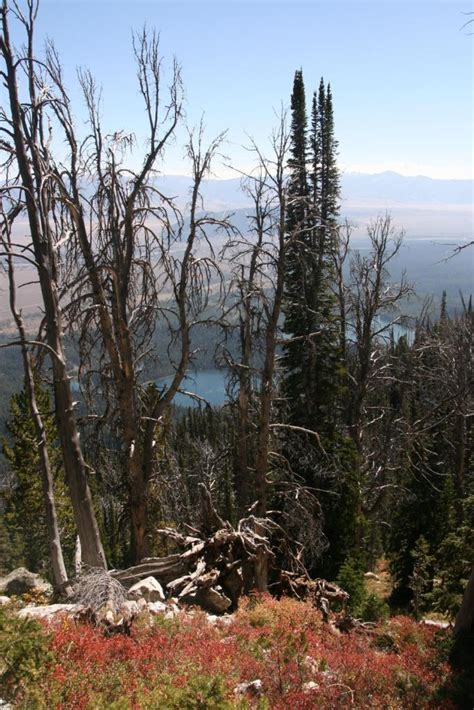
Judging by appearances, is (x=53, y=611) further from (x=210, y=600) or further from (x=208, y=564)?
(x=208, y=564)

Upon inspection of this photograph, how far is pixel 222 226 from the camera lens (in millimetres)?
9391

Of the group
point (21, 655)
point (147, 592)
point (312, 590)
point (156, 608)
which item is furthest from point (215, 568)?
point (21, 655)

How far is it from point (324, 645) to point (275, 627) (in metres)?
0.75

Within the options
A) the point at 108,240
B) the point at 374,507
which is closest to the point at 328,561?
the point at 374,507

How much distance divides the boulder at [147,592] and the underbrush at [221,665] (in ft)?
2.47

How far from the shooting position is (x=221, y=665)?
20.2ft

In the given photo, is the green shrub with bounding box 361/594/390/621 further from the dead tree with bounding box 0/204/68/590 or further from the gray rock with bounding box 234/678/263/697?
the dead tree with bounding box 0/204/68/590

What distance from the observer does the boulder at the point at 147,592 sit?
832cm

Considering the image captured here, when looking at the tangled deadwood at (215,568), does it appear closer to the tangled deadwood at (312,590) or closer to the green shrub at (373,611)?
the tangled deadwood at (312,590)

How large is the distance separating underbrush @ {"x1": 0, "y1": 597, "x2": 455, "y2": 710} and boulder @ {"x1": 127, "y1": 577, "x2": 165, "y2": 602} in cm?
75

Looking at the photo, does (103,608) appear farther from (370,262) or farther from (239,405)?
(370,262)

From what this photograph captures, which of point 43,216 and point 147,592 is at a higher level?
point 43,216

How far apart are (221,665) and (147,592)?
2548 millimetres

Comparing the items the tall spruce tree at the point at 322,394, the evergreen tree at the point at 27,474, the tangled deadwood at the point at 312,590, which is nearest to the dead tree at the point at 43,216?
the tangled deadwood at the point at 312,590
